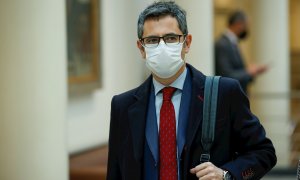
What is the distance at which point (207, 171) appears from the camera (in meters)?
2.33

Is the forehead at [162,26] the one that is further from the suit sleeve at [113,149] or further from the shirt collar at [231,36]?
the shirt collar at [231,36]

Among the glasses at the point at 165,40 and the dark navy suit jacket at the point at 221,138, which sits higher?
the glasses at the point at 165,40

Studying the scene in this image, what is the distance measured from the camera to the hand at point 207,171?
233 centimetres

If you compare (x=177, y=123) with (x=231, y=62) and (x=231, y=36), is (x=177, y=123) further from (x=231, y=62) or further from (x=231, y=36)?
(x=231, y=36)

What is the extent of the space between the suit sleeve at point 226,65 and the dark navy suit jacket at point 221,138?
4.51m

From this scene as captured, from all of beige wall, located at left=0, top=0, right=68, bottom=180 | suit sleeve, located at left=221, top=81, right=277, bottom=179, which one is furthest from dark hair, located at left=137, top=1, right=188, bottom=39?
beige wall, located at left=0, top=0, right=68, bottom=180

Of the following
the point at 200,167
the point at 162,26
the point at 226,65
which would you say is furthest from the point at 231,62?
the point at 200,167

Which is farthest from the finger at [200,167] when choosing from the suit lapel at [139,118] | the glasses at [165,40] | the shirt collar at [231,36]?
the shirt collar at [231,36]

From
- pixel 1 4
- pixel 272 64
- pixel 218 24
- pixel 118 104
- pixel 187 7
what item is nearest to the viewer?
pixel 118 104

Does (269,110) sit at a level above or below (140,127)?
below

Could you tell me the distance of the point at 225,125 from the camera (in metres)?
2.46

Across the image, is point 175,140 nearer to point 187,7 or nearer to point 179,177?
point 179,177

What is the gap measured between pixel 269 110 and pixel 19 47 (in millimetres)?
7753

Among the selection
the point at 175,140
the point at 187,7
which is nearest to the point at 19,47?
the point at 175,140
